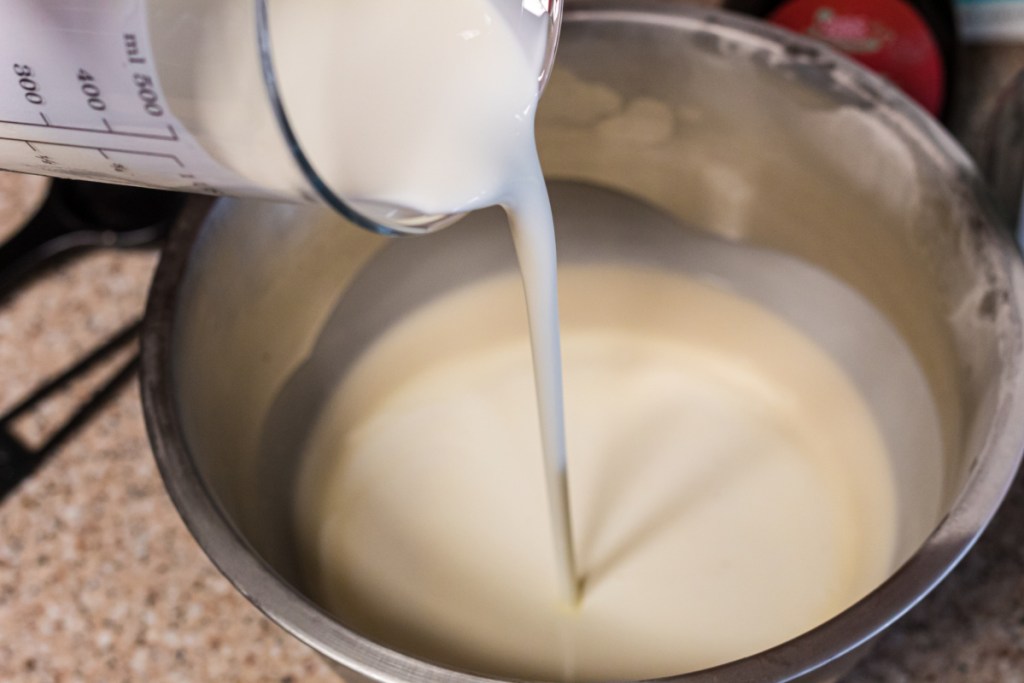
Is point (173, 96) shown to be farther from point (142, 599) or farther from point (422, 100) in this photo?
point (142, 599)

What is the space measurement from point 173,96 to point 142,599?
424 mm

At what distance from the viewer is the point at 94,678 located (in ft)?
2.27

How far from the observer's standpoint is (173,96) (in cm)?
42

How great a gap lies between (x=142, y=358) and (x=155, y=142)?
8.2 inches

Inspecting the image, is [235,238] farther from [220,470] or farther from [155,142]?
[155,142]

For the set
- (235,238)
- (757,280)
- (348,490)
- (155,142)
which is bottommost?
(348,490)

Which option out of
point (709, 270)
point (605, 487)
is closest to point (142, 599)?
point (605, 487)

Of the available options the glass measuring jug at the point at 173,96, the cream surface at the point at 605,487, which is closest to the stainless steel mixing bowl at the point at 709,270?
the cream surface at the point at 605,487

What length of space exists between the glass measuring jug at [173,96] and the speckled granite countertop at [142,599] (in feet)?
1.15

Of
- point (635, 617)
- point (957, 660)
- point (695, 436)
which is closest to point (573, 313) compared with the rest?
point (695, 436)

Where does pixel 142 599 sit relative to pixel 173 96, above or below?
below

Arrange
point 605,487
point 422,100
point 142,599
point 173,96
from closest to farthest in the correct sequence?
point 173,96
point 422,100
point 142,599
point 605,487

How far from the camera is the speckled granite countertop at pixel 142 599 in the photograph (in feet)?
2.21

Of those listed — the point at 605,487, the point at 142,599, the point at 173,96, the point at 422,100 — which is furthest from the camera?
the point at 605,487
